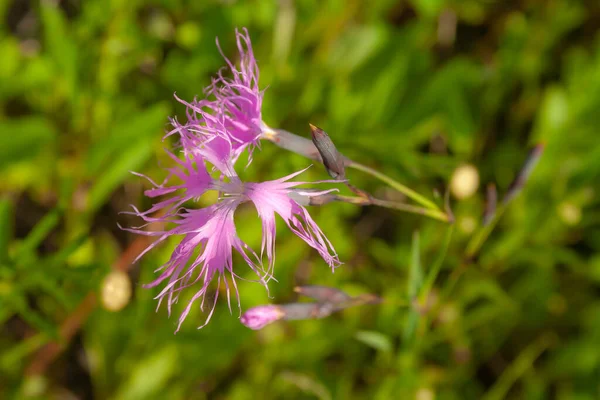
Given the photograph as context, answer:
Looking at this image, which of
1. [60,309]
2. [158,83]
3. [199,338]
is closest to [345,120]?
[158,83]

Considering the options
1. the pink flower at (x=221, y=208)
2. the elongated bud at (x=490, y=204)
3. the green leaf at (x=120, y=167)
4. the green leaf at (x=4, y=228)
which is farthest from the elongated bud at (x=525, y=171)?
the green leaf at (x=4, y=228)

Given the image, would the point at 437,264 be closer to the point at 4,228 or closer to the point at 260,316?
the point at 260,316

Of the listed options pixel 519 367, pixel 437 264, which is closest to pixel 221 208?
pixel 437 264

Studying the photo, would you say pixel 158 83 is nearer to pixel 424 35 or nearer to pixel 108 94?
pixel 108 94

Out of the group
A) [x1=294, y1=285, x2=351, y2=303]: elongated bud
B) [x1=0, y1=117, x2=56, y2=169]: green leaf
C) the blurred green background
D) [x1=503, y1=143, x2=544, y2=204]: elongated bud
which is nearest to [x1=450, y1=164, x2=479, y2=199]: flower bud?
[x1=503, y1=143, x2=544, y2=204]: elongated bud

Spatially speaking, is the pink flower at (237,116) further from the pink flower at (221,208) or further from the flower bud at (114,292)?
the flower bud at (114,292)

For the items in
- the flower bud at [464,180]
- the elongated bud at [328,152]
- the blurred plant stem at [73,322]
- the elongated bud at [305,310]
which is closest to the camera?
the elongated bud at [328,152]
